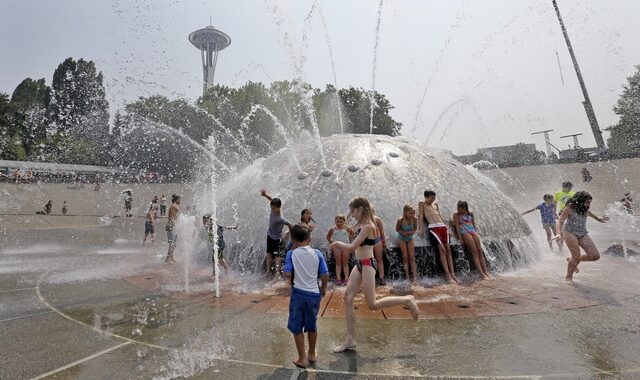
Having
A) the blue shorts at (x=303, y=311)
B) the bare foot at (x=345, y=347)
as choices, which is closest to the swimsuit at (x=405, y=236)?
the bare foot at (x=345, y=347)

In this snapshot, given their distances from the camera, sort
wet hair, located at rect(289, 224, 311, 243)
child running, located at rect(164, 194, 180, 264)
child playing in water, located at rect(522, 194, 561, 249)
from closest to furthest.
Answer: wet hair, located at rect(289, 224, 311, 243) → child running, located at rect(164, 194, 180, 264) → child playing in water, located at rect(522, 194, 561, 249)

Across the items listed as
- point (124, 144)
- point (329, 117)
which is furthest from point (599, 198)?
point (124, 144)

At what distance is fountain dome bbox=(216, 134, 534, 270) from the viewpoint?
8281 mm

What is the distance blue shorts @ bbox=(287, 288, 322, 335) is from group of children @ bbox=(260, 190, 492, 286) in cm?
321

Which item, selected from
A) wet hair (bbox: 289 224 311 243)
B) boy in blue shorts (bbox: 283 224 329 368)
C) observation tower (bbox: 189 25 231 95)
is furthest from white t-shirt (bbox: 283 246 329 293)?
observation tower (bbox: 189 25 231 95)

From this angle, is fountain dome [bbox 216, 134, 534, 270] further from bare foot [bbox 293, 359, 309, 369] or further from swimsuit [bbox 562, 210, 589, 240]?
bare foot [bbox 293, 359, 309, 369]

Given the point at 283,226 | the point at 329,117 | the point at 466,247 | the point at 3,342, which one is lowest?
the point at 3,342

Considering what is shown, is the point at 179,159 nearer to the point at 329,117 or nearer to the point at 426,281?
the point at 329,117

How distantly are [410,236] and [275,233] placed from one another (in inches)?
107

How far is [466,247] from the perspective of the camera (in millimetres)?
7809

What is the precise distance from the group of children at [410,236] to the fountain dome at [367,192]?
34cm

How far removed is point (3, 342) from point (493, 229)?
8969 millimetres

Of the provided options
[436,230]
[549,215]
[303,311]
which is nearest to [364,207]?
[303,311]

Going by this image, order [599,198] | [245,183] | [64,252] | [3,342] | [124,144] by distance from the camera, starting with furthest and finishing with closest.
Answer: [124,144]
[599,198]
[64,252]
[245,183]
[3,342]
